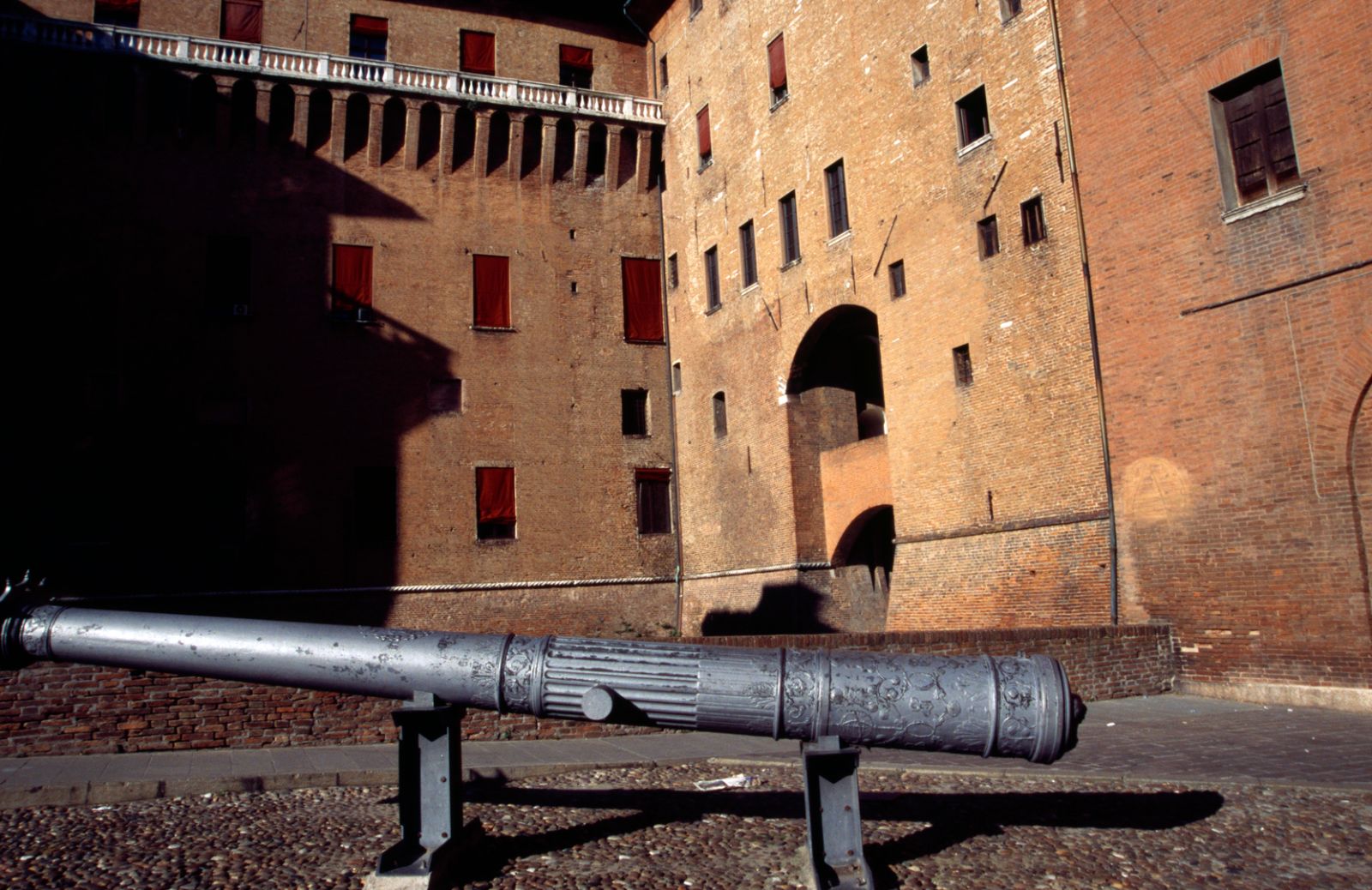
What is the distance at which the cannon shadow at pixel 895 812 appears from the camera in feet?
17.3

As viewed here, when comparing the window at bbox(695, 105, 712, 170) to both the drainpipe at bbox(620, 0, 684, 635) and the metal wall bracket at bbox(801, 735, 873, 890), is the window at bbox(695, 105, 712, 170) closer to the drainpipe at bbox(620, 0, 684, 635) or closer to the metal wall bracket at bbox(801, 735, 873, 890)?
the drainpipe at bbox(620, 0, 684, 635)

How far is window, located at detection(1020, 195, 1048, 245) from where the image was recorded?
14.6 metres

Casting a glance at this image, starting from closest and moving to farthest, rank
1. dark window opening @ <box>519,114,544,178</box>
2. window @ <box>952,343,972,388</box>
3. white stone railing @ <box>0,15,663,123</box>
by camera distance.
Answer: window @ <box>952,343,972,388</box> → white stone railing @ <box>0,15,663,123</box> → dark window opening @ <box>519,114,544,178</box>

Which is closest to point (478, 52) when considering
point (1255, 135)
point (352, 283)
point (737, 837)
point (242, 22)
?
point (242, 22)

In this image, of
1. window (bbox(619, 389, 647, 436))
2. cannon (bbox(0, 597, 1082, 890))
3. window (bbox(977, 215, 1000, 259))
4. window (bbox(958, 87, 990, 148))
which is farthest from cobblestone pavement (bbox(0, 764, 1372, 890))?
window (bbox(619, 389, 647, 436))

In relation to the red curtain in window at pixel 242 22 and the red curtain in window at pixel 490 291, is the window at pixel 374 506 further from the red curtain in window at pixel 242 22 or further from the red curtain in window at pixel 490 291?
the red curtain in window at pixel 242 22

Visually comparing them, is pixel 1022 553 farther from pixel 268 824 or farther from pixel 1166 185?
pixel 268 824

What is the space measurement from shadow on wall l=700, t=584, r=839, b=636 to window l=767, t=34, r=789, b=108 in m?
9.40

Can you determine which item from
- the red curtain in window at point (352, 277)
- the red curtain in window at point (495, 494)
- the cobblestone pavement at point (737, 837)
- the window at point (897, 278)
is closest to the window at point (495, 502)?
the red curtain in window at point (495, 494)

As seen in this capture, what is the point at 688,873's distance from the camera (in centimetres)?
484

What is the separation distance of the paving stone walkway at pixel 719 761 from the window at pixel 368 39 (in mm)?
18129

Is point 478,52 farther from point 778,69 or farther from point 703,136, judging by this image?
point 778,69

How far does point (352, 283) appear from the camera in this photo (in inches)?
854

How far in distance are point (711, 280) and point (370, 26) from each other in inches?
368
